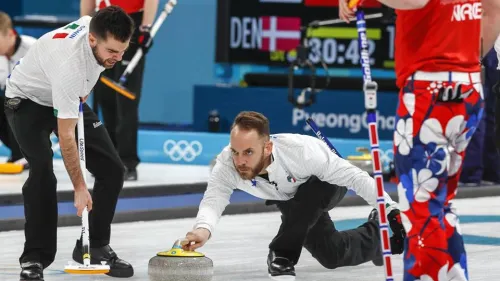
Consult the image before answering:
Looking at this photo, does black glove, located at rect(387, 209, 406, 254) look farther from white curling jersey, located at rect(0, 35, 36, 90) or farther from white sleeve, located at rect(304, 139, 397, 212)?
white curling jersey, located at rect(0, 35, 36, 90)

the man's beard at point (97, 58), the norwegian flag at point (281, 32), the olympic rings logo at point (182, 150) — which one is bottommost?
the olympic rings logo at point (182, 150)

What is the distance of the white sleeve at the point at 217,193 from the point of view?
5.71m

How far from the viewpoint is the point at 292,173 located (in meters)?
6.02

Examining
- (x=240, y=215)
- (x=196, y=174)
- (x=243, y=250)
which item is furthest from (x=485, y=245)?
(x=196, y=174)

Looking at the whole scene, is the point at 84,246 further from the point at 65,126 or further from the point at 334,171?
the point at 334,171

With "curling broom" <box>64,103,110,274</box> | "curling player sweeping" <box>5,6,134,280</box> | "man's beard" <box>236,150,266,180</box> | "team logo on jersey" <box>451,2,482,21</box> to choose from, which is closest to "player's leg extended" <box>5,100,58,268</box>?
"curling player sweeping" <box>5,6,134,280</box>

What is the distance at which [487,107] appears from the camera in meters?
10.2

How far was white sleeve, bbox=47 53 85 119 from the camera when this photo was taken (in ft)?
18.7

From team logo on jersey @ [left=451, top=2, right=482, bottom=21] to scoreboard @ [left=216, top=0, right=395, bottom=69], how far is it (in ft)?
23.3

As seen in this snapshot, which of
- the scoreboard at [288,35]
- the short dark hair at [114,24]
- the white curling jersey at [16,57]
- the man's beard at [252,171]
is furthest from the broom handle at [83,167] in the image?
the scoreboard at [288,35]

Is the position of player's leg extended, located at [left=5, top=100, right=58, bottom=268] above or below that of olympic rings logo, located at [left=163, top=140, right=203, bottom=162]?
above

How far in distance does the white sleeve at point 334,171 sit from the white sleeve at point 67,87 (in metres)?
1.09

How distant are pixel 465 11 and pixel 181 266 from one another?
1670 mm

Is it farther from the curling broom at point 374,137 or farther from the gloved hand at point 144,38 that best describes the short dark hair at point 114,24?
the gloved hand at point 144,38
